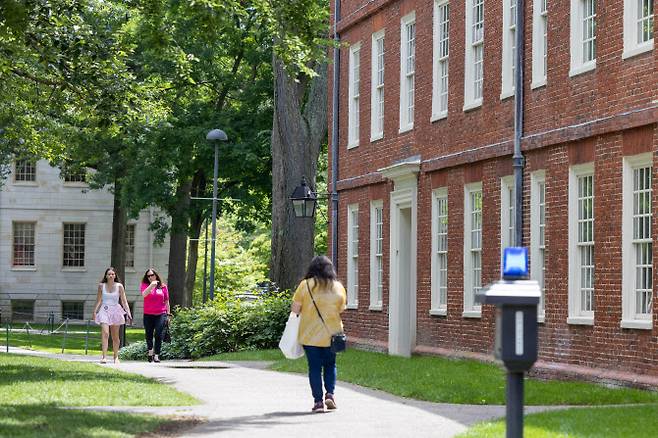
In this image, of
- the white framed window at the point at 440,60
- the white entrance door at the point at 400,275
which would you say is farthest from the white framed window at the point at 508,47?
the white entrance door at the point at 400,275

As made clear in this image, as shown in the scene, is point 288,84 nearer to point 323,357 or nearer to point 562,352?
point 562,352

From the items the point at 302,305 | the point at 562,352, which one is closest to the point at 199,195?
the point at 562,352

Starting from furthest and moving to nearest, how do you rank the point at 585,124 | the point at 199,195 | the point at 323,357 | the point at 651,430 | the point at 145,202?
the point at 199,195, the point at 145,202, the point at 585,124, the point at 323,357, the point at 651,430

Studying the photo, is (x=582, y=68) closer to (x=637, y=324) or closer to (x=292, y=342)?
(x=637, y=324)

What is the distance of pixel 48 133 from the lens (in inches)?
1319

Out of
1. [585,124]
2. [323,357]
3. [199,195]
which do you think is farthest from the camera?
[199,195]

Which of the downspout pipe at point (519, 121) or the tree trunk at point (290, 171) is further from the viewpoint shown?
the tree trunk at point (290, 171)

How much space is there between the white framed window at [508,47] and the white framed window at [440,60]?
3.18 metres

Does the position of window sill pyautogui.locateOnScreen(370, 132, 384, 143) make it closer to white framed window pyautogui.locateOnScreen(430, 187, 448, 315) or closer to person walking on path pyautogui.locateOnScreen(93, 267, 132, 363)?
white framed window pyautogui.locateOnScreen(430, 187, 448, 315)

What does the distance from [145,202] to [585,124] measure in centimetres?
2961

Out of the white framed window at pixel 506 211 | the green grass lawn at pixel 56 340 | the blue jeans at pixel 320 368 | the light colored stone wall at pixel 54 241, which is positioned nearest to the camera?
the blue jeans at pixel 320 368

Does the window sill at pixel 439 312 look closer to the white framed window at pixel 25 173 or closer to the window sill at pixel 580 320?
the window sill at pixel 580 320

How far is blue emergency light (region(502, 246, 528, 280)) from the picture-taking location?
893 cm

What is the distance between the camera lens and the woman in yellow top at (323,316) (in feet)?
53.5
